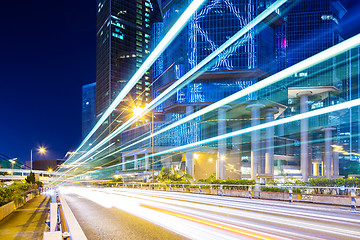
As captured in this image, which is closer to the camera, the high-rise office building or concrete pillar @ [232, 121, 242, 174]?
the high-rise office building

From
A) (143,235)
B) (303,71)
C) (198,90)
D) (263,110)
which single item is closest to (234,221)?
(143,235)

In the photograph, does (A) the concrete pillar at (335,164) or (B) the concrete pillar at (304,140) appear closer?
(B) the concrete pillar at (304,140)


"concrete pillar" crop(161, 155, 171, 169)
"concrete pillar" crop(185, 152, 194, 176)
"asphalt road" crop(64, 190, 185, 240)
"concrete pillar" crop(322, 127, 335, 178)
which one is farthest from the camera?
"concrete pillar" crop(161, 155, 171, 169)

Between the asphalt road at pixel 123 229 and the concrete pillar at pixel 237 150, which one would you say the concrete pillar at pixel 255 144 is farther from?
the asphalt road at pixel 123 229

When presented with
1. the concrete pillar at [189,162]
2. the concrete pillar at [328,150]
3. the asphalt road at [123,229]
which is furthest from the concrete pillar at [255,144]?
the asphalt road at [123,229]

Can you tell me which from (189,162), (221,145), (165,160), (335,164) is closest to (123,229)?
(189,162)

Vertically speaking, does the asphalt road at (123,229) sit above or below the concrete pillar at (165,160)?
above

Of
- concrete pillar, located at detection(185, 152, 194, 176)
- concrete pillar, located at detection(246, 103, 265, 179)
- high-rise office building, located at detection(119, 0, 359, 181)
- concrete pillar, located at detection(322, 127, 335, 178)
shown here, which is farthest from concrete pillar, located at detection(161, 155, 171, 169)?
concrete pillar, located at detection(322, 127, 335, 178)

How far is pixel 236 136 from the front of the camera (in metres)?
92.6

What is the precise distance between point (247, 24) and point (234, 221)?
74.5m

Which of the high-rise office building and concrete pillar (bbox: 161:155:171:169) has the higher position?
the high-rise office building

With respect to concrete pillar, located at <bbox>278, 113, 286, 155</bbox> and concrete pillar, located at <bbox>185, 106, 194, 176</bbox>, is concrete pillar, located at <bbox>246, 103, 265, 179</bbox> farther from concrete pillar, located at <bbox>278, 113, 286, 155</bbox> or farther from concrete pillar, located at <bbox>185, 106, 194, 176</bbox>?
concrete pillar, located at <bbox>278, 113, 286, 155</bbox>

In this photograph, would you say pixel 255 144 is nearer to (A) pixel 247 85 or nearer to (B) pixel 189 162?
(A) pixel 247 85

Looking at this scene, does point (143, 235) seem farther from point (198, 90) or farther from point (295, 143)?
point (295, 143)
